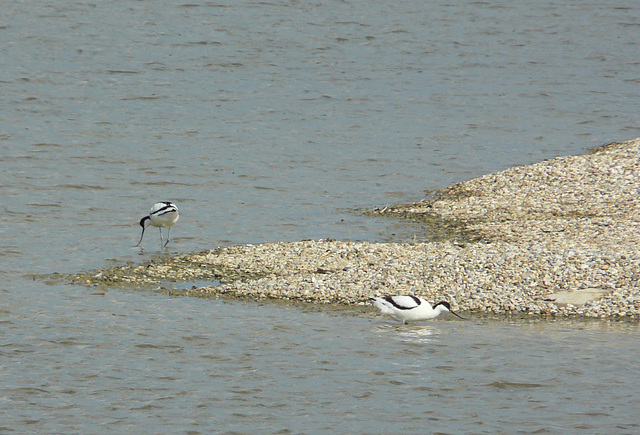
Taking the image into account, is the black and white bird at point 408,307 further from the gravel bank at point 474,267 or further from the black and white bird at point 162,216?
the black and white bird at point 162,216

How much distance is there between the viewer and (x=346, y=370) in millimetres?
11516

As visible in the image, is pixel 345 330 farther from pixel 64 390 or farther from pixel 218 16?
pixel 218 16

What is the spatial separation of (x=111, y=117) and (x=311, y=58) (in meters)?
11.6

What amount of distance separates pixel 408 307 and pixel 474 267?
247 cm

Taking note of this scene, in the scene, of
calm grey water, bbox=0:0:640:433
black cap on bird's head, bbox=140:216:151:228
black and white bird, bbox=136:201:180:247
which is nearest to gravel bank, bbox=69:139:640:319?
calm grey water, bbox=0:0:640:433

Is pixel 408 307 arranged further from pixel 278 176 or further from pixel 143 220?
pixel 278 176

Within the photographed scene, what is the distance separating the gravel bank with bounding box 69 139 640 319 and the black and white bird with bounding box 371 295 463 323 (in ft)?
2.50

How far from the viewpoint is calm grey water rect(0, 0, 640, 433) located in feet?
34.9

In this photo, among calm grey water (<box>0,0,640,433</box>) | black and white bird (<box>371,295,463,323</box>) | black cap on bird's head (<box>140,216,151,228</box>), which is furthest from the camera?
black cap on bird's head (<box>140,216,151,228</box>)

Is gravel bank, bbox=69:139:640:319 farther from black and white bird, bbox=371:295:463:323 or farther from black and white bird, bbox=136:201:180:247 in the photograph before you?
black and white bird, bbox=136:201:180:247

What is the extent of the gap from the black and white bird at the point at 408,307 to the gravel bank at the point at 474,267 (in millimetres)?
761

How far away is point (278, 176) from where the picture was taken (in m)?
24.7

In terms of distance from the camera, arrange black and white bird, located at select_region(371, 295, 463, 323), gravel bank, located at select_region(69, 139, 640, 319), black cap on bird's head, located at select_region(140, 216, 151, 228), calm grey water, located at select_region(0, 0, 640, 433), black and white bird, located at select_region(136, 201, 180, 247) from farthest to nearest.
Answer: black cap on bird's head, located at select_region(140, 216, 151, 228) → black and white bird, located at select_region(136, 201, 180, 247) → gravel bank, located at select_region(69, 139, 640, 319) → black and white bird, located at select_region(371, 295, 463, 323) → calm grey water, located at select_region(0, 0, 640, 433)

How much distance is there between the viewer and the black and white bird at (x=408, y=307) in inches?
512
